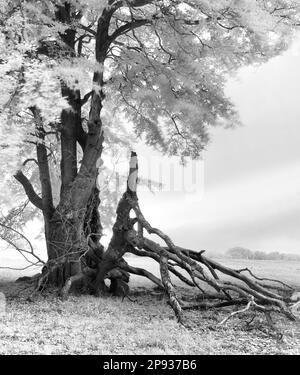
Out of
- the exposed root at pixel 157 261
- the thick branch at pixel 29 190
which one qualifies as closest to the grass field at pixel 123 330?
the exposed root at pixel 157 261

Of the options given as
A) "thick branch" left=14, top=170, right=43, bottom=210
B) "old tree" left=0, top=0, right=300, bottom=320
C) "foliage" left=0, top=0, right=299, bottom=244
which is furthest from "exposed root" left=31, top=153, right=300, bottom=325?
"foliage" left=0, top=0, right=299, bottom=244

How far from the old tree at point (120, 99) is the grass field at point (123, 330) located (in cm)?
52

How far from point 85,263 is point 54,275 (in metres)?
0.72

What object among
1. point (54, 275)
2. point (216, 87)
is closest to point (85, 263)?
point (54, 275)

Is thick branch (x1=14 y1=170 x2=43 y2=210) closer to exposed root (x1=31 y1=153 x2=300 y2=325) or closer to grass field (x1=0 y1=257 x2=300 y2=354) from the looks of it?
exposed root (x1=31 y1=153 x2=300 y2=325)

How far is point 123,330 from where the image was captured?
23.6 ft

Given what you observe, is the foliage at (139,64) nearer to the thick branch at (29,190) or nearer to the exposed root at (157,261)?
the thick branch at (29,190)

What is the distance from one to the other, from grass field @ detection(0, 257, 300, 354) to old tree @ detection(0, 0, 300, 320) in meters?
0.52

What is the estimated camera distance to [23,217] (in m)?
14.7

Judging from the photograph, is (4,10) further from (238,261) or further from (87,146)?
(238,261)

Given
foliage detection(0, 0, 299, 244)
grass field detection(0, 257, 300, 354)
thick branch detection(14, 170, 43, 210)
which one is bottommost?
grass field detection(0, 257, 300, 354)

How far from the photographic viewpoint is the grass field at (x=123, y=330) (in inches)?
245

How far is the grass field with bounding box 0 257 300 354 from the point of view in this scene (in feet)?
20.5

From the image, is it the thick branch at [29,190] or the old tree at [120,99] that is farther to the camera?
the thick branch at [29,190]
